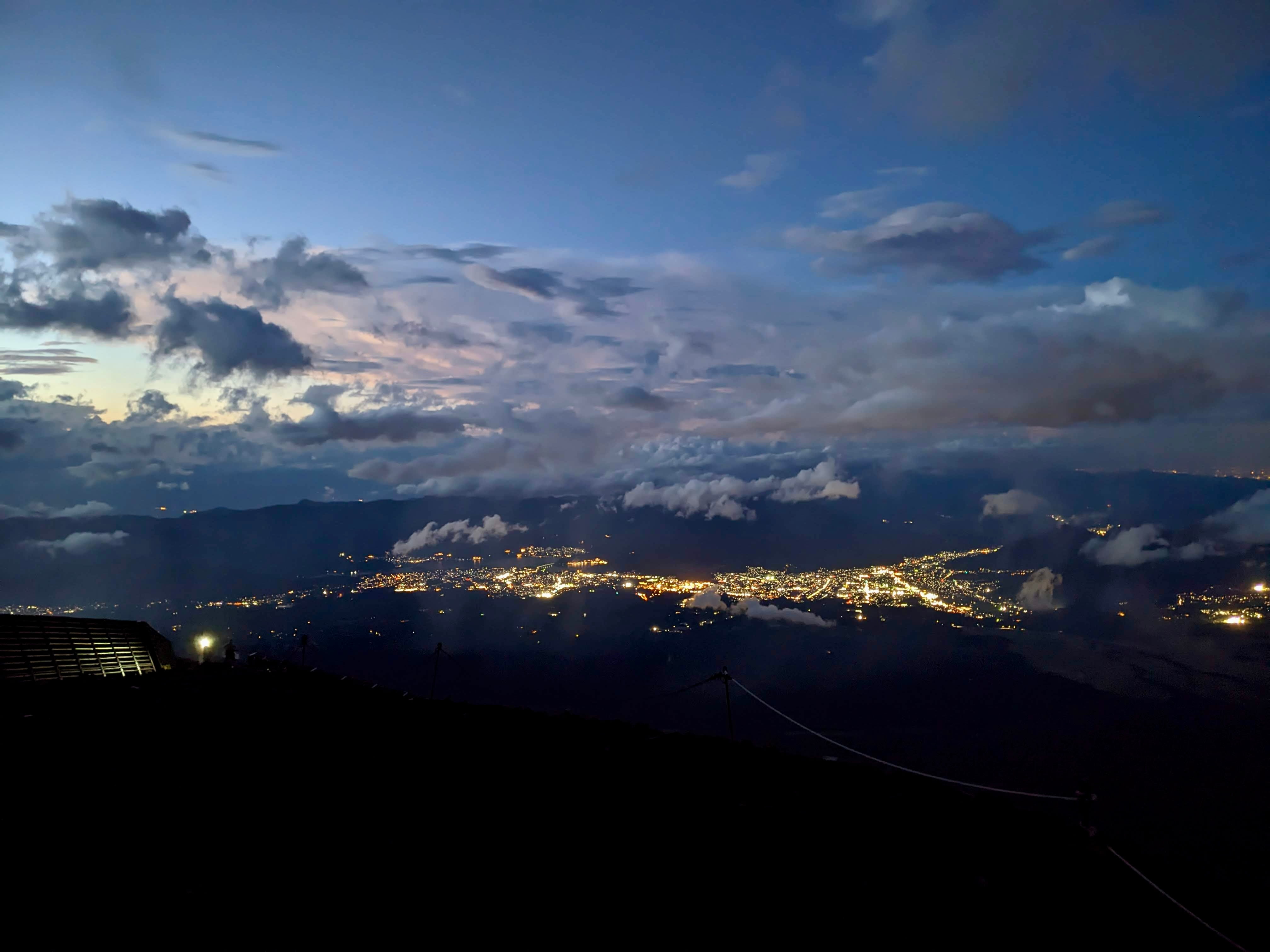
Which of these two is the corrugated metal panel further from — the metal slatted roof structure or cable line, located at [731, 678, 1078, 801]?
→ cable line, located at [731, 678, 1078, 801]

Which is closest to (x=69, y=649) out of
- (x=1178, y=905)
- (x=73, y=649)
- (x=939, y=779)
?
(x=73, y=649)

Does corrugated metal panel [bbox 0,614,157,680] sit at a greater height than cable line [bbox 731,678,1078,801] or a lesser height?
greater

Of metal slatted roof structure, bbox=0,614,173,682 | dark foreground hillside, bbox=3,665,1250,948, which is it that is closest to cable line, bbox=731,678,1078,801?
dark foreground hillside, bbox=3,665,1250,948

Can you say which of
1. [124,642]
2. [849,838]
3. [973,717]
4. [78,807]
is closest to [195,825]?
[78,807]

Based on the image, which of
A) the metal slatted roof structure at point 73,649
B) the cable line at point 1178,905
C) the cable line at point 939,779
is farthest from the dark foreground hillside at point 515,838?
the metal slatted roof structure at point 73,649

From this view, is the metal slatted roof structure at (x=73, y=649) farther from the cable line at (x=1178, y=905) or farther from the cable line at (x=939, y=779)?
the cable line at (x=1178, y=905)

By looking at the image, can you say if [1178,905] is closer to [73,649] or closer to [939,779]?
[939,779]
